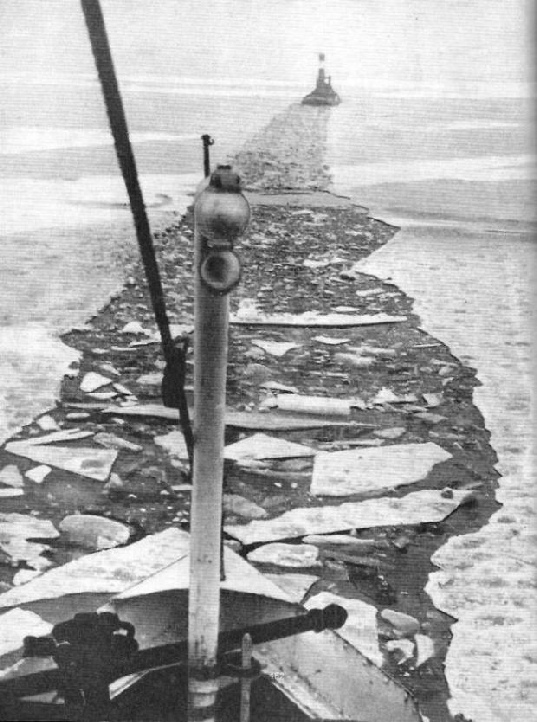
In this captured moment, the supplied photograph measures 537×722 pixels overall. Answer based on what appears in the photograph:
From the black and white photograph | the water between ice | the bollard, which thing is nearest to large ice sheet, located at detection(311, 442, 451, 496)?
the black and white photograph

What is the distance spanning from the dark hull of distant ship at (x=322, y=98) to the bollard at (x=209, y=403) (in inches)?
28.6

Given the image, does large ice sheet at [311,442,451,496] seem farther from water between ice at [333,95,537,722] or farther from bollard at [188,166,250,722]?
bollard at [188,166,250,722]

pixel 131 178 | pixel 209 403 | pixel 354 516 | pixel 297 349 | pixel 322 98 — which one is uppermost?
pixel 322 98

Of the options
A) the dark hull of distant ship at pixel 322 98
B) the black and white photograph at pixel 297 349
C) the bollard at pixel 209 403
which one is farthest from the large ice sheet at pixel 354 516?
the dark hull of distant ship at pixel 322 98

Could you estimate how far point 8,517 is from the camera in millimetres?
1316

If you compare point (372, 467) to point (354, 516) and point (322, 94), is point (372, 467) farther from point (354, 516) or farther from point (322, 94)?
point (322, 94)

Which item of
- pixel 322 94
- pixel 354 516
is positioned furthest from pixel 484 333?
pixel 322 94

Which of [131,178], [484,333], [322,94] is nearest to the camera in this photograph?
[131,178]

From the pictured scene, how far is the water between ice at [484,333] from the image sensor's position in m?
1.13

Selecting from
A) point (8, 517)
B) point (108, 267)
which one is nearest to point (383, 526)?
point (8, 517)

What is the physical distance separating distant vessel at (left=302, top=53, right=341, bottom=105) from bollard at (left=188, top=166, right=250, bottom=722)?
27.7 inches

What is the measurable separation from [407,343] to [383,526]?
1.33ft

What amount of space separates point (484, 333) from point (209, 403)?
87 centimetres

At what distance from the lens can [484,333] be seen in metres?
1.50
